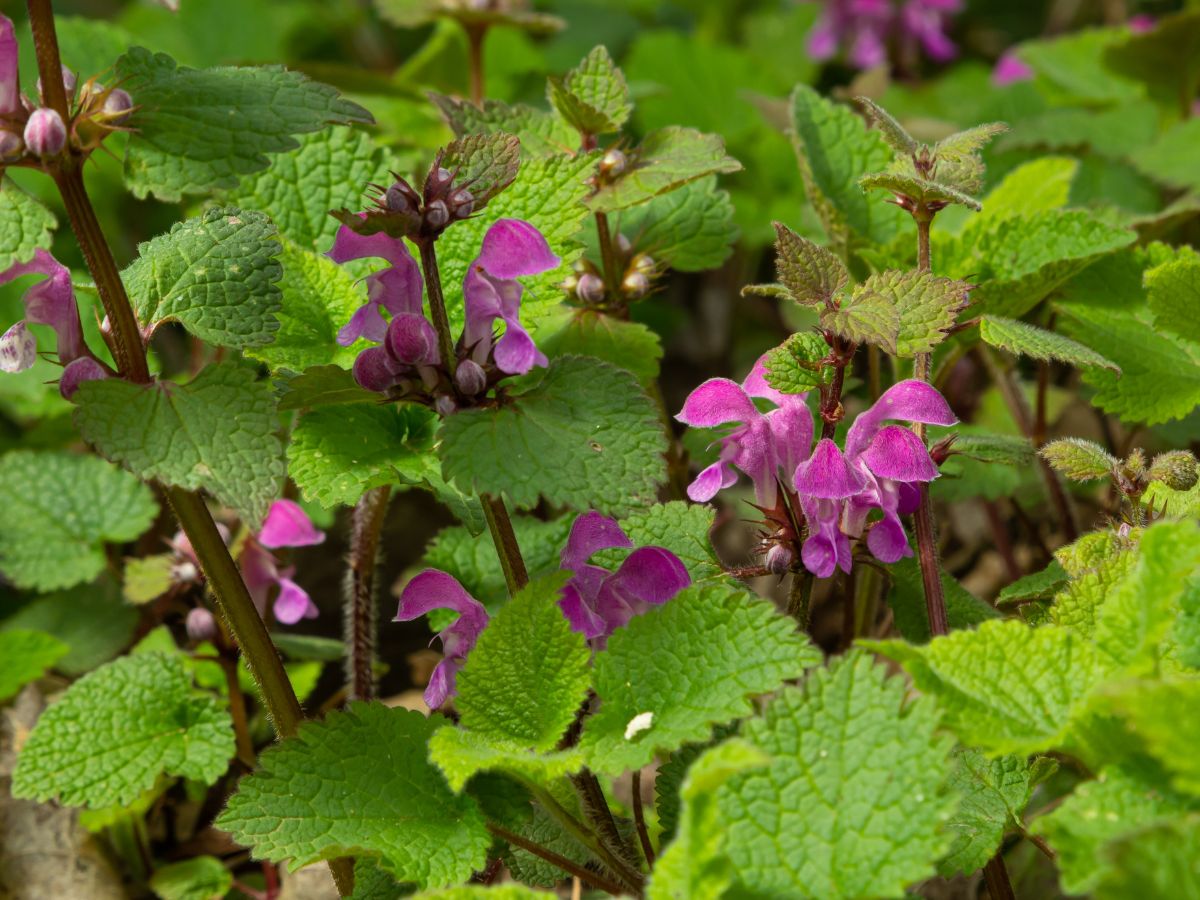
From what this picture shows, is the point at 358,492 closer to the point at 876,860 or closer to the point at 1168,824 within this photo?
the point at 876,860

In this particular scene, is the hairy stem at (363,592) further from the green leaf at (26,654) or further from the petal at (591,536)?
the green leaf at (26,654)

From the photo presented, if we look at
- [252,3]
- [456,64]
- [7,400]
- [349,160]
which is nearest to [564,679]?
[349,160]

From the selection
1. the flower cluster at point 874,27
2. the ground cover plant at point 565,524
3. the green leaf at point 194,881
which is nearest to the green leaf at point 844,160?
the ground cover plant at point 565,524

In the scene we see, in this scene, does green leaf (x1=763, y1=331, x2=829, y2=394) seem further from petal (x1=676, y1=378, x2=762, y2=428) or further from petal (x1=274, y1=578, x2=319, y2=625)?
petal (x1=274, y1=578, x2=319, y2=625)

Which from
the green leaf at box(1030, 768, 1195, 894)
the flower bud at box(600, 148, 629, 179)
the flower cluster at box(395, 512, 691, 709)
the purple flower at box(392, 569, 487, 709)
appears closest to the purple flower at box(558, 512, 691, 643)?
the flower cluster at box(395, 512, 691, 709)

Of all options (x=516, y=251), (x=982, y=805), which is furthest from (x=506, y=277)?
(x=982, y=805)
